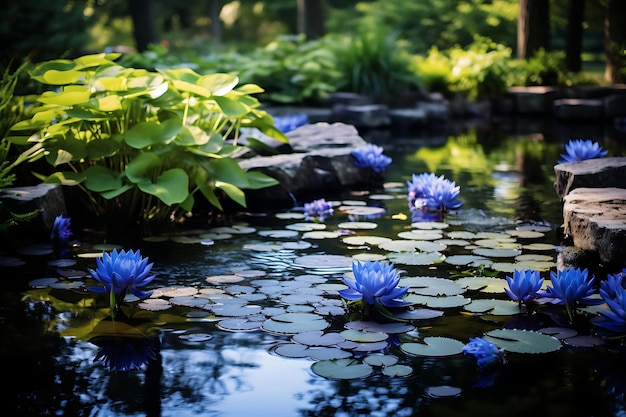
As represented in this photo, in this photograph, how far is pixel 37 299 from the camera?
2742mm

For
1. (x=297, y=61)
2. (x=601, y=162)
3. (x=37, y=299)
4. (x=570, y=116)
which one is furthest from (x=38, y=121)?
(x=570, y=116)

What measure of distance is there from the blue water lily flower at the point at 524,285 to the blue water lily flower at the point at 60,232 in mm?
2054

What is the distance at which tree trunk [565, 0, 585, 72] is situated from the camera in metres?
12.0

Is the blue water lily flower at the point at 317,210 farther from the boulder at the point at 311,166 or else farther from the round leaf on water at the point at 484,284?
the round leaf on water at the point at 484,284

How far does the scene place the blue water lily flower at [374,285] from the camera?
238cm

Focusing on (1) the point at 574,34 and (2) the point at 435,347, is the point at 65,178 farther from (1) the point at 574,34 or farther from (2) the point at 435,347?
(1) the point at 574,34

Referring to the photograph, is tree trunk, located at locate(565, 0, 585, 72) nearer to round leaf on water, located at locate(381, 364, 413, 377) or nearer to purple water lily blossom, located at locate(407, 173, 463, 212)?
purple water lily blossom, located at locate(407, 173, 463, 212)

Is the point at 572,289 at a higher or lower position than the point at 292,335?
higher

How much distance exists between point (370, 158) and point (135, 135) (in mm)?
1929

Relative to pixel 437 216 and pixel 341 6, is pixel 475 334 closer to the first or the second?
pixel 437 216

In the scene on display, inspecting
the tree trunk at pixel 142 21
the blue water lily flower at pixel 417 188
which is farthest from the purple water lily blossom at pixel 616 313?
the tree trunk at pixel 142 21

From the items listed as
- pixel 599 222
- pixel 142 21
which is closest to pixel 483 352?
pixel 599 222

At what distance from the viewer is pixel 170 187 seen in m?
3.49

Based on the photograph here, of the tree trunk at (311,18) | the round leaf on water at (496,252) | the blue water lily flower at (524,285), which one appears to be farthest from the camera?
the tree trunk at (311,18)
